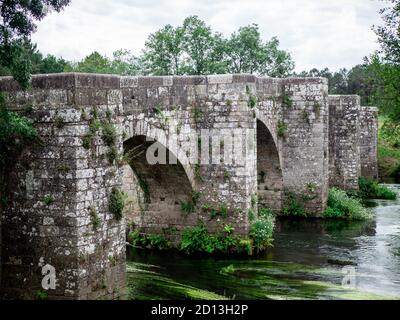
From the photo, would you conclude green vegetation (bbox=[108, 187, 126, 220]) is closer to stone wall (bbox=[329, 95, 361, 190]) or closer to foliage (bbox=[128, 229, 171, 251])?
foliage (bbox=[128, 229, 171, 251])

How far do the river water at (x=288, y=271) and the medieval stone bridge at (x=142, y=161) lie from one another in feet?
4.70

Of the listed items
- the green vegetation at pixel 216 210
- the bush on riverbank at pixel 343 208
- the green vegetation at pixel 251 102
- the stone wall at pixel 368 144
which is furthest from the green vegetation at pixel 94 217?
the stone wall at pixel 368 144

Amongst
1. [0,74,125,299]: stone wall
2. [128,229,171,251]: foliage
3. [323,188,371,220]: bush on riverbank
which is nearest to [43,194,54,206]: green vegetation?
[0,74,125,299]: stone wall

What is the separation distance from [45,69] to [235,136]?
21.9 metres

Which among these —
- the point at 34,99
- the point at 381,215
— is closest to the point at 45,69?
the point at 381,215

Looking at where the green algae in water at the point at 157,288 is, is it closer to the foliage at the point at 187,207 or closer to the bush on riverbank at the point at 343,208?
the foliage at the point at 187,207

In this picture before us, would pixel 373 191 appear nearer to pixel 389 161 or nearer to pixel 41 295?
pixel 389 161

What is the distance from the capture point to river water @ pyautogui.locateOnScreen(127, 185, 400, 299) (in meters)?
13.0

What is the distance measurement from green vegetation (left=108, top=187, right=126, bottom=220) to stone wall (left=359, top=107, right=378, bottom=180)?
22.0 m

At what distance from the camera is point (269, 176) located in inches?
877

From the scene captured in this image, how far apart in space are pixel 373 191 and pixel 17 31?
2101 centimetres

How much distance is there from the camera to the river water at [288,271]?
42.8ft

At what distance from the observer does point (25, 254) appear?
10.6 meters
